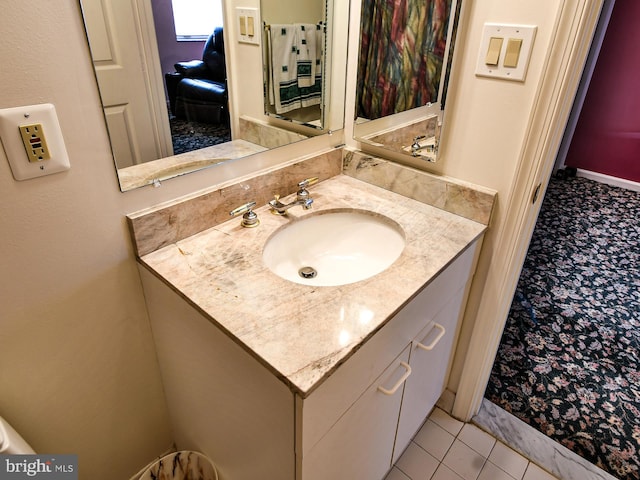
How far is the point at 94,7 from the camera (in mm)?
772

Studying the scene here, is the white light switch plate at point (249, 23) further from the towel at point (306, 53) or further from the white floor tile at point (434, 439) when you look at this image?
the white floor tile at point (434, 439)

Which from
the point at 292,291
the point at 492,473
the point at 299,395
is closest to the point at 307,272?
the point at 292,291

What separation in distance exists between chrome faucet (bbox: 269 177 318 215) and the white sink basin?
0.05 m

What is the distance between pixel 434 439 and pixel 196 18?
1565mm

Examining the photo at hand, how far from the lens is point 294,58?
51.3 inches

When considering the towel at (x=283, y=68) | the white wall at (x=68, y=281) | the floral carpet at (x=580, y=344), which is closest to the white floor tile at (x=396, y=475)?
the floral carpet at (x=580, y=344)

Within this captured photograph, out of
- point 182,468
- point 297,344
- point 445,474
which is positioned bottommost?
point 445,474

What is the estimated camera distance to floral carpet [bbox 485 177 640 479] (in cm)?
155

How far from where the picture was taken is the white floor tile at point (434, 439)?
1476mm

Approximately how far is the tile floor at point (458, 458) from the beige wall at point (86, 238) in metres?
0.71

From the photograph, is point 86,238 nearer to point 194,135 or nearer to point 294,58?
point 194,135

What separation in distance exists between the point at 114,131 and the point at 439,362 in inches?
45.7

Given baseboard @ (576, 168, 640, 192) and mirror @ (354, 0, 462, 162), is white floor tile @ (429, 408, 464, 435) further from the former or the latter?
baseboard @ (576, 168, 640, 192)

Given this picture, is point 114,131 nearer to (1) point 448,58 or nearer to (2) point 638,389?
(1) point 448,58
